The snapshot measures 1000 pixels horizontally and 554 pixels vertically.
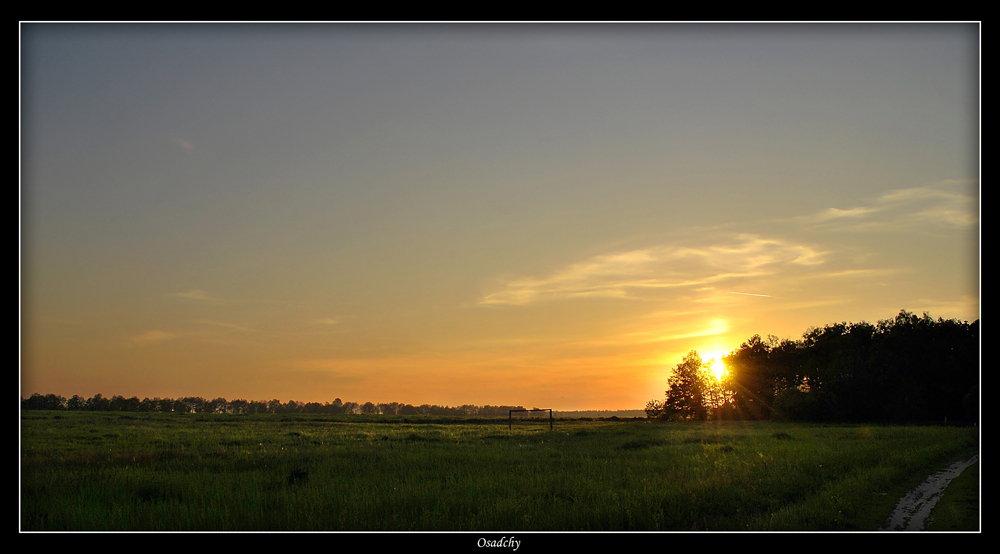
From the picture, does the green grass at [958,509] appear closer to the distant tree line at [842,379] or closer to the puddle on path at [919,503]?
the puddle on path at [919,503]

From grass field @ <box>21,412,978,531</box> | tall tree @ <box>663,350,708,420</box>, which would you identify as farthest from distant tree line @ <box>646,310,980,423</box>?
grass field @ <box>21,412,978,531</box>

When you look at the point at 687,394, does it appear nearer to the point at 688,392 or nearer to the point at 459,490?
the point at 688,392

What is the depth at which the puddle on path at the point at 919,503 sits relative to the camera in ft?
31.7

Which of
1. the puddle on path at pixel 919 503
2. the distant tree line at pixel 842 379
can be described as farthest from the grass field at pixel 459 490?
the distant tree line at pixel 842 379

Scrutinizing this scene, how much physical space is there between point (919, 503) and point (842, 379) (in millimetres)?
50689

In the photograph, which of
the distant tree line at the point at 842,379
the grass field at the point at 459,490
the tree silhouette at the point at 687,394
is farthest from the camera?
the tree silhouette at the point at 687,394

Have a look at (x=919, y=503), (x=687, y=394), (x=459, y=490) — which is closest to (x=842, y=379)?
(x=687, y=394)

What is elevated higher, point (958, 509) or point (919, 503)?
point (958, 509)

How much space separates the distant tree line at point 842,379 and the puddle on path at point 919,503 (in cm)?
179

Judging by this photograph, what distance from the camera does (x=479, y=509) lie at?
1042 centimetres

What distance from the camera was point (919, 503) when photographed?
461 inches

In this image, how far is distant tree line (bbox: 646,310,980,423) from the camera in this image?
36156 millimetres
